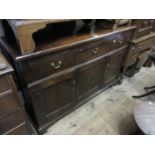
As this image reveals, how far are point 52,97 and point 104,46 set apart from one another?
28.0 inches

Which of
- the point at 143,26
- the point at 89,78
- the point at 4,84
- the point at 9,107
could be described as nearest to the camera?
the point at 4,84

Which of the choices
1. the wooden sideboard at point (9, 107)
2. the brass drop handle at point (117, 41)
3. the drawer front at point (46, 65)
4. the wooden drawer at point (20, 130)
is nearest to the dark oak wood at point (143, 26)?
the brass drop handle at point (117, 41)

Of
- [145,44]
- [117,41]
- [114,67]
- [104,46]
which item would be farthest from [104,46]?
[145,44]

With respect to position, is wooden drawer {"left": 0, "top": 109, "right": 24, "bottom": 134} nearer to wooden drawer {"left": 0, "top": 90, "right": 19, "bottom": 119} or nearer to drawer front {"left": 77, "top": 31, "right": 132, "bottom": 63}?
wooden drawer {"left": 0, "top": 90, "right": 19, "bottom": 119}

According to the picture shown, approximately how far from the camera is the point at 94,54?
1270 mm

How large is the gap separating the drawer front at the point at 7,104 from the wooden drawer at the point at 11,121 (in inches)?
1.9

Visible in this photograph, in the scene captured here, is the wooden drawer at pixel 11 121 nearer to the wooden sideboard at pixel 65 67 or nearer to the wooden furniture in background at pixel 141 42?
the wooden sideboard at pixel 65 67

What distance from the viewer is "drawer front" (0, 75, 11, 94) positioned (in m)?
0.70

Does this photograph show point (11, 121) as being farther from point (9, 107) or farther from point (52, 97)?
point (52, 97)

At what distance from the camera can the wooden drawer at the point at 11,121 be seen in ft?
2.87

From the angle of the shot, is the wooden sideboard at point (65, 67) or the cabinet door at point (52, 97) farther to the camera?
the cabinet door at point (52, 97)

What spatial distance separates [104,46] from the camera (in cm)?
132

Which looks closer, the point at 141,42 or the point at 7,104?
the point at 7,104
